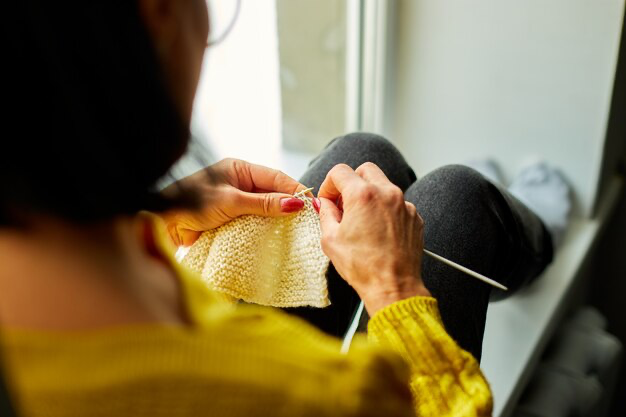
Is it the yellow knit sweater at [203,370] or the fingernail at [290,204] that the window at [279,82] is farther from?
the yellow knit sweater at [203,370]

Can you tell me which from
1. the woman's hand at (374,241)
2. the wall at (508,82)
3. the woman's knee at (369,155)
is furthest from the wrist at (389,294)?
the wall at (508,82)

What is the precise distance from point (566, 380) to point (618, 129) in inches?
20.2

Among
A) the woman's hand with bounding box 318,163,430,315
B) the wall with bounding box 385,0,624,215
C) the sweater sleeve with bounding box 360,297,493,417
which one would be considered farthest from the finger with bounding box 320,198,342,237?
the wall with bounding box 385,0,624,215

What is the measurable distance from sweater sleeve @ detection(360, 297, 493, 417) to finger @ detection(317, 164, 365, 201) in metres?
0.15

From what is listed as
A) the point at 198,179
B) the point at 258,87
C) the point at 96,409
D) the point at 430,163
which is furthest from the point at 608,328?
the point at 96,409

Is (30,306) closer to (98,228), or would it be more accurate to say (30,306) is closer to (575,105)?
(98,228)

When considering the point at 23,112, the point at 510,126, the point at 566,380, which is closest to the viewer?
the point at 23,112

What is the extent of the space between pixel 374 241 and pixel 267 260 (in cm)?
14

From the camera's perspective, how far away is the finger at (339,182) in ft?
2.07

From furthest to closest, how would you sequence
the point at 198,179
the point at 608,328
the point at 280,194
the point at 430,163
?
the point at 608,328 < the point at 430,163 < the point at 280,194 < the point at 198,179

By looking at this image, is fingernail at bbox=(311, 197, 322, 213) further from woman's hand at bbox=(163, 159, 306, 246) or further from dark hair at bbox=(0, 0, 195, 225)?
dark hair at bbox=(0, 0, 195, 225)

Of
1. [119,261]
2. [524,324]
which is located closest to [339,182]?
[119,261]

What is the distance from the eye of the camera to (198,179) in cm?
47

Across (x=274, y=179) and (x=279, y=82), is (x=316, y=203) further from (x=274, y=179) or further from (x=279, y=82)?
(x=279, y=82)
